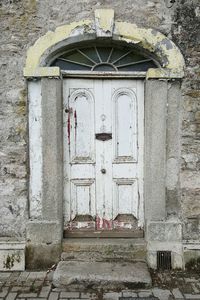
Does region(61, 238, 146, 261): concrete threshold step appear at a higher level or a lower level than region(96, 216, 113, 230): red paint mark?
lower

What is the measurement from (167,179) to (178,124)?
765 mm

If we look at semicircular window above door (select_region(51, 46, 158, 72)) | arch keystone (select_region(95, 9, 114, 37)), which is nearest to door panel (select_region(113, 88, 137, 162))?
semicircular window above door (select_region(51, 46, 158, 72))

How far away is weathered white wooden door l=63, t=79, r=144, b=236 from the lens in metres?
4.72

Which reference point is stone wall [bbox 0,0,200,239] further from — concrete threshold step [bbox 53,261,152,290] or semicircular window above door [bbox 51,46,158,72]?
concrete threshold step [bbox 53,261,152,290]

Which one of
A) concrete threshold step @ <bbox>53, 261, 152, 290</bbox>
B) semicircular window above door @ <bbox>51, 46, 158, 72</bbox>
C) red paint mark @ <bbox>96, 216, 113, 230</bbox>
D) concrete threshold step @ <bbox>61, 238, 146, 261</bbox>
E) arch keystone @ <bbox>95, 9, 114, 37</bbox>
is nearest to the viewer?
concrete threshold step @ <bbox>53, 261, 152, 290</bbox>

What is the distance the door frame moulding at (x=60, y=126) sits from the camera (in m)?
4.43

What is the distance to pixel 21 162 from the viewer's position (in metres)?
4.51

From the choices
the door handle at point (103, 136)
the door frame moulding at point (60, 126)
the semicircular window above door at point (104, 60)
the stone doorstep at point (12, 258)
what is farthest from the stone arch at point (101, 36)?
the stone doorstep at point (12, 258)

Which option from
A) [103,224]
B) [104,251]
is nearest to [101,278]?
[104,251]

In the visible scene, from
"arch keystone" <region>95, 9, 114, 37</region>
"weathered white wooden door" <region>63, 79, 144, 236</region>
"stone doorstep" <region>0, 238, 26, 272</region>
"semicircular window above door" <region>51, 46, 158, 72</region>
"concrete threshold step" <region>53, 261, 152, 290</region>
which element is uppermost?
"arch keystone" <region>95, 9, 114, 37</region>

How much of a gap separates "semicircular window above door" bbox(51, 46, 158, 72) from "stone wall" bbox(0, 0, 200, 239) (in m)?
0.43

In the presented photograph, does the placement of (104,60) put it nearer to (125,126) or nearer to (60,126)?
(125,126)

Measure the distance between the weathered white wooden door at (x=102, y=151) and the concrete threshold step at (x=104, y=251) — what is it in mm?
262

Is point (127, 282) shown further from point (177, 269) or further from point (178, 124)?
point (178, 124)
